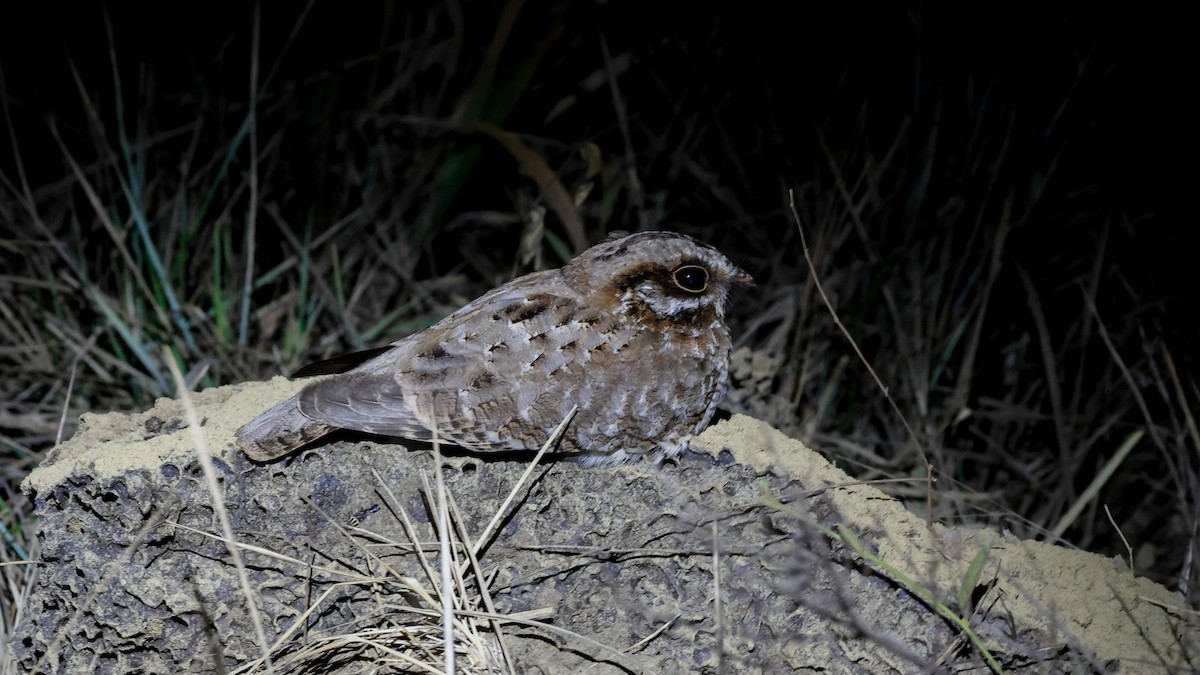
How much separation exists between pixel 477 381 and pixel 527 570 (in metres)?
0.37

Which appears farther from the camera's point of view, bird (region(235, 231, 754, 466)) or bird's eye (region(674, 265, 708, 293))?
bird's eye (region(674, 265, 708, 293))

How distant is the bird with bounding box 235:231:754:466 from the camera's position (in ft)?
6.88

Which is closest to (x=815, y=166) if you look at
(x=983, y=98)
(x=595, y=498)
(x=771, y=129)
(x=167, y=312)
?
(x=771, y=129)

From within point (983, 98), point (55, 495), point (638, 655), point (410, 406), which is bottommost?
point (638, 655)

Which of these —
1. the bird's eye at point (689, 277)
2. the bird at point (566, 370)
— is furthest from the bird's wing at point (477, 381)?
the bird's eye at point (689, 277)

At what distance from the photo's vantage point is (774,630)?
206cm

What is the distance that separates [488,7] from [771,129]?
100cm

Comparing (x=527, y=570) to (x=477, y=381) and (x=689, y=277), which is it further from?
(x=689, y=277)

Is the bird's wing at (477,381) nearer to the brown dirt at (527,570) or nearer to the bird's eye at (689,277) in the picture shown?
the brown dirt at (527,570)

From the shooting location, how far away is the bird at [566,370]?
2096 millimetres

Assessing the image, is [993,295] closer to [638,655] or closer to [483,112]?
[483,112]

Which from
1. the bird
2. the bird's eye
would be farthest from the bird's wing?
the bird's eye

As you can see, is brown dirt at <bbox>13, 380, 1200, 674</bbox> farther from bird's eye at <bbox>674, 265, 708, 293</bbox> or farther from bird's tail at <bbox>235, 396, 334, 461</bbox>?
bird's eye at <bbox>674, 265, 708, 293</bbox>

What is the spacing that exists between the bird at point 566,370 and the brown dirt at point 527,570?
89mm
